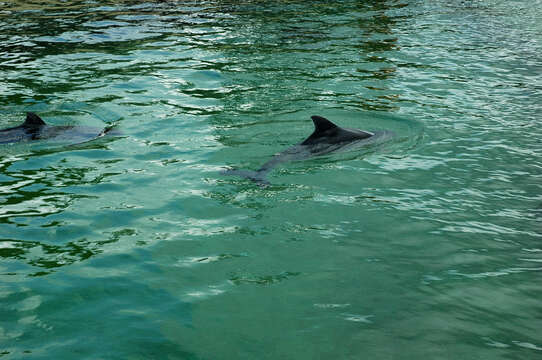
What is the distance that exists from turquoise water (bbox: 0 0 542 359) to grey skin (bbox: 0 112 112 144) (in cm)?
26

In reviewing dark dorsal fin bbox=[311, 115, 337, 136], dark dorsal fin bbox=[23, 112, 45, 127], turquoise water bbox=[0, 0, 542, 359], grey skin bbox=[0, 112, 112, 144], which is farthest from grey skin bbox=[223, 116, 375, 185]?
dark dorsal fin bbox=[23, 112, 45, 127]

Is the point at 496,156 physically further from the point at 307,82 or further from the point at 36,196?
the point at 36,196

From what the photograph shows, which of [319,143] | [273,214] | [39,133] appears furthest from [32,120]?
[273,214]

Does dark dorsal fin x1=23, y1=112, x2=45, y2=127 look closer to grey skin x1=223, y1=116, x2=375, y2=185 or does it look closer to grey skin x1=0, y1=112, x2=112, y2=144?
grey skin x1=0, y1=112, x2=112, y2=144

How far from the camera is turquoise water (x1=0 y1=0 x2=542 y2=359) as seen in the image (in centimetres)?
591

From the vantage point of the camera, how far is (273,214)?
27.7ft

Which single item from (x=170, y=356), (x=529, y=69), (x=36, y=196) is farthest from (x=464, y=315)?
(x=529, y=69)

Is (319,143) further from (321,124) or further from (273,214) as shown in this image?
(273,214)

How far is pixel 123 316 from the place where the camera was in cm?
615

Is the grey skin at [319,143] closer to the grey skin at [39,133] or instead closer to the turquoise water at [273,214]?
the turquoise water at [273,214]

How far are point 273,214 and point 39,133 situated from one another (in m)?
5.89

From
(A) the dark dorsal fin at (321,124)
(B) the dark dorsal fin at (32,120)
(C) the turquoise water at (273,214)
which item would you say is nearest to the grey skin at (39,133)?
(B) the dark dorsal fin at (32,120)

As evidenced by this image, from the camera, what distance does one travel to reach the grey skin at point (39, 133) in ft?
37.7

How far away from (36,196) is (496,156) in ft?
26.3
